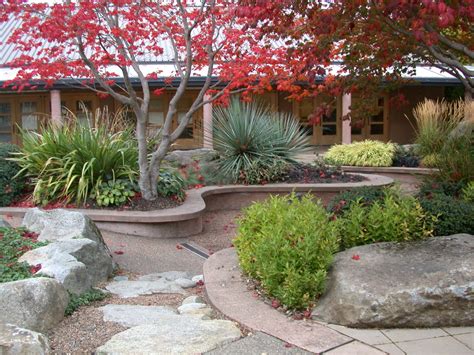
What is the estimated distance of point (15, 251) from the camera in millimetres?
5457

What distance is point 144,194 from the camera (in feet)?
29.0

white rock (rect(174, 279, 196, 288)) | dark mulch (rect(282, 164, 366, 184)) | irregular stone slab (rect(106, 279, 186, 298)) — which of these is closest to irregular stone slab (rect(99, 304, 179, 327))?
irregular stone slab (rect(106, 279, 186, 298))

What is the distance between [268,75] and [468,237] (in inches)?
211

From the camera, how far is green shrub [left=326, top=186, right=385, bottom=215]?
5.53 m

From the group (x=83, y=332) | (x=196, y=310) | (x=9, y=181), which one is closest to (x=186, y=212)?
(x=9, y=181)

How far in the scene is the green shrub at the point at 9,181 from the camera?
8.80 meters

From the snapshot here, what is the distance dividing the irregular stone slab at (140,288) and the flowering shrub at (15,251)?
0.80 metres

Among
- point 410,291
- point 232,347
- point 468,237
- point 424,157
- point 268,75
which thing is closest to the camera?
point 232,347

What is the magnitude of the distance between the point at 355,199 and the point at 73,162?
509 centimetres

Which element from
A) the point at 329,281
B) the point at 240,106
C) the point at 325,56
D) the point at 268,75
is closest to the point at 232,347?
the point at 329,281

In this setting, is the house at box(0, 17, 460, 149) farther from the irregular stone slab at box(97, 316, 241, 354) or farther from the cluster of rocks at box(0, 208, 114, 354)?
the irregular stone slab at box(97, 316, 241, 354)

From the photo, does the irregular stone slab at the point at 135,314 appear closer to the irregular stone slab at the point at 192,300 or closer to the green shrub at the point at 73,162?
the irregular stone slab at the point at 192,300

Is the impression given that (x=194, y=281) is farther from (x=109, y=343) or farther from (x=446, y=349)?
(x=446, y=349)

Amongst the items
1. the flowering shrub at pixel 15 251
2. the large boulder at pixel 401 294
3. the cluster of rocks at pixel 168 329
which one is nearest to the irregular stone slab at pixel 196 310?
the cluster of rocks at pixel 168 329
